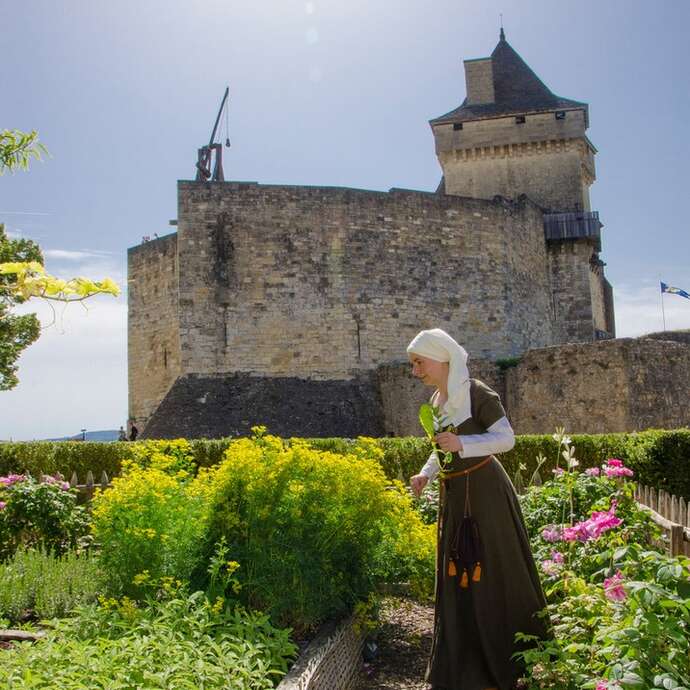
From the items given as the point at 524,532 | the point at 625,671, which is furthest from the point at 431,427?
the point at 625,671

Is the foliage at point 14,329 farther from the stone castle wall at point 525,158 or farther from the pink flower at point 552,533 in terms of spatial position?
the pink flower at point 552,533

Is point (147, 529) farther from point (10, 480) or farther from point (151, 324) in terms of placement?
point (151, 324)

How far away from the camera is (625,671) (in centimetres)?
272

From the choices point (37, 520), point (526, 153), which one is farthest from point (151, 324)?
point (37, 520)

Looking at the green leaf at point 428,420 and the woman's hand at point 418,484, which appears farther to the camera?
the woman's hand at point 418,484

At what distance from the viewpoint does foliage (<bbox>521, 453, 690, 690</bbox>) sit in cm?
274

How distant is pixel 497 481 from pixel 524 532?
31 centimetres

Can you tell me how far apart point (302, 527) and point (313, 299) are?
1540cm

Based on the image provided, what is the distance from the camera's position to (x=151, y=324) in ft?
71.4

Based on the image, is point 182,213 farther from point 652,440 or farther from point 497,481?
point 497,481

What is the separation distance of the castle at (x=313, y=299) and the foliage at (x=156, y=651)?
45.1 feet

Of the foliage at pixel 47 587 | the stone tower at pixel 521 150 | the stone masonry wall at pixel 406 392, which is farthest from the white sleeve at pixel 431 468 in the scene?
the stone tower at pixel 521 150

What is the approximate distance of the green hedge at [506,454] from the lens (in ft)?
31.3

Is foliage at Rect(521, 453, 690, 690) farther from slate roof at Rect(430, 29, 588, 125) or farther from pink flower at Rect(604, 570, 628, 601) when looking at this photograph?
slate roof at Rect(430, 29, 588, 125)
